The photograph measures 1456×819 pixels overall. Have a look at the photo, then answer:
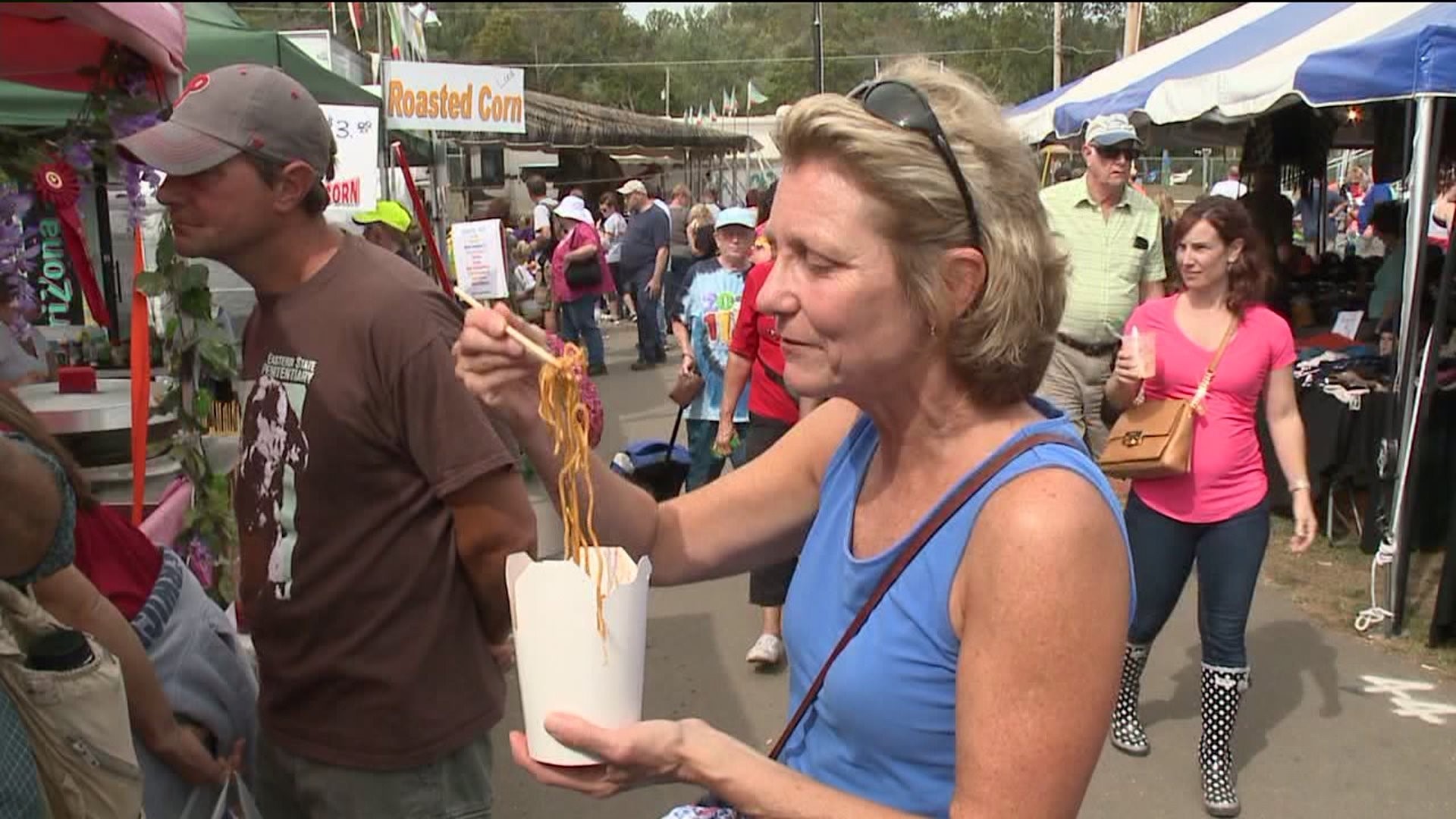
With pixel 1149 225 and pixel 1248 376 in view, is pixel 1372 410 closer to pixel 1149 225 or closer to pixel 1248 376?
pixel 1149 225

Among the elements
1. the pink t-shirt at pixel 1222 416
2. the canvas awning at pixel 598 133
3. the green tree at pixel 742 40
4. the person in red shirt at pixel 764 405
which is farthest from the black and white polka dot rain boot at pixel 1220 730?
the green tree at pixel 742 40

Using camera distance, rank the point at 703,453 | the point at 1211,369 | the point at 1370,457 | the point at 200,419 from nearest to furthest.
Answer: the point at 200,419 → the point at 1211,369 → the point at 703,453 → the point at 1370,457

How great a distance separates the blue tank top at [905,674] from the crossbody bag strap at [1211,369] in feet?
8.32

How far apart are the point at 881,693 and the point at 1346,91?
213 inches

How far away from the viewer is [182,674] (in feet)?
7.17

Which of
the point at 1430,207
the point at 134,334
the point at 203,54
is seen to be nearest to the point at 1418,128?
the point at 1430,207

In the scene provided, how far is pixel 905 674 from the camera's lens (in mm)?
1340

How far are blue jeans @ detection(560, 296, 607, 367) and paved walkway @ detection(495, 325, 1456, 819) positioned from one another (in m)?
6.93

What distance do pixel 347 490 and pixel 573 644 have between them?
0.88 meters

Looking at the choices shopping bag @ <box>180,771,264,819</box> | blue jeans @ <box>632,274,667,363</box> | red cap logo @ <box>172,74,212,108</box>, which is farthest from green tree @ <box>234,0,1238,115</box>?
shopping bag @ <box>180,771,264,819</box>

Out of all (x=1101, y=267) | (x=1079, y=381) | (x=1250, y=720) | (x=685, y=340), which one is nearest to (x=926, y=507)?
(x=1250, y=720)

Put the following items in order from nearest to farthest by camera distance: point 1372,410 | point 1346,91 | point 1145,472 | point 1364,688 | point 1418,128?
point 1145,472
point 1364,688
point 1418,128
point 1346,91
point 1372,410

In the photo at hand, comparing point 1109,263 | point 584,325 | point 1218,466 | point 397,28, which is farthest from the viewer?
point 584,325

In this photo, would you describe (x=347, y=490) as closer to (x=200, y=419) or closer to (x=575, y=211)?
(x=200, y=419)
